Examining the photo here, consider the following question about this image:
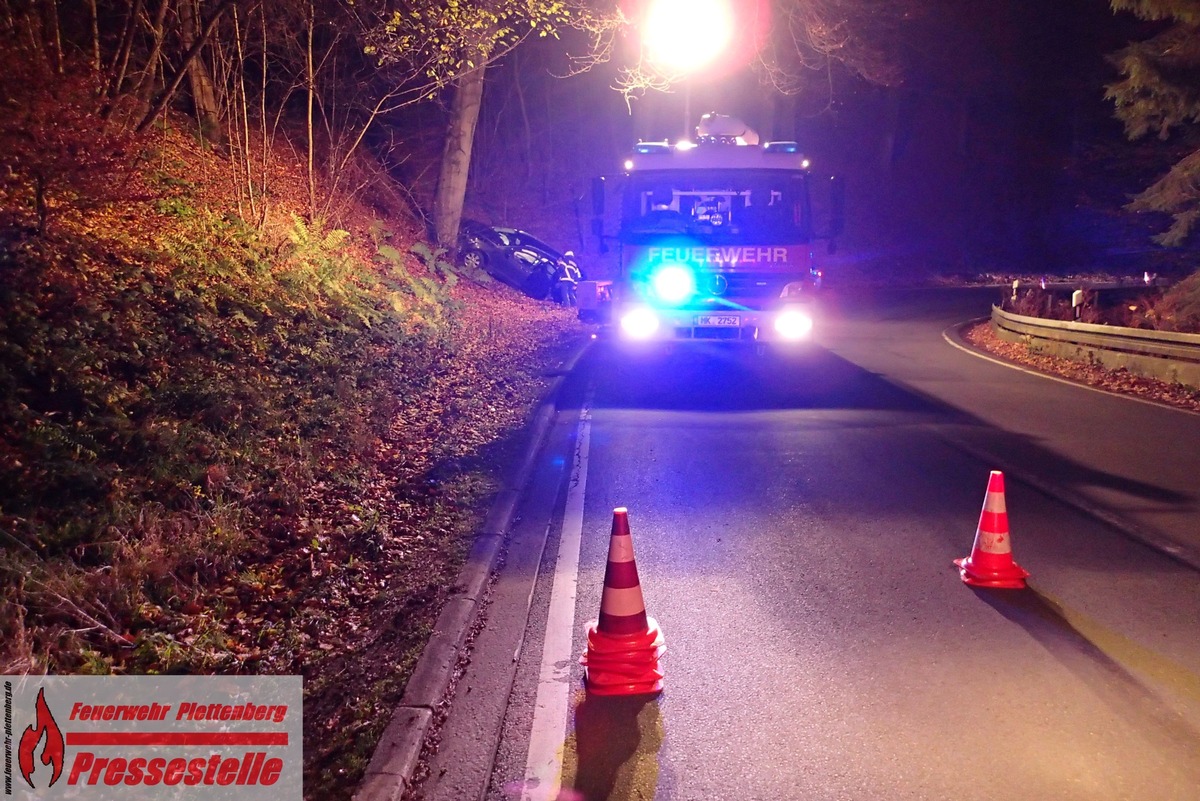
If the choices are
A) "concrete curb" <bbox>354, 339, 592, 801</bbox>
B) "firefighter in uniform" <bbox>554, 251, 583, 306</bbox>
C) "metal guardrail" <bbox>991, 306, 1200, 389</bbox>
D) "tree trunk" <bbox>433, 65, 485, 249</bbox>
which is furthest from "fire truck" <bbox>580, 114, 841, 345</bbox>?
"firefighter in uniform" <bbox>554, 251, 583, 306</bbox>

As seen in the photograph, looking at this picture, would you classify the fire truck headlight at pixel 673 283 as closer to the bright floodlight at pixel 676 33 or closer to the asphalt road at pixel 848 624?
the asphalt road at pixel 848 624

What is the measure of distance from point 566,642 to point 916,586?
2293 millimetres

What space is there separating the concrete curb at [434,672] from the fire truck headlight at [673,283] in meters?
5.78

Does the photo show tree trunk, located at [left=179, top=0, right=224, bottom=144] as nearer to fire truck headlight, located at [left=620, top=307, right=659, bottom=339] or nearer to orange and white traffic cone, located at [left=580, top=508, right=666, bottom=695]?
fire truck headlight, located at [left=620, top=307, right=659, bottom=339]

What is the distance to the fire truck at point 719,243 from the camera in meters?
12.7

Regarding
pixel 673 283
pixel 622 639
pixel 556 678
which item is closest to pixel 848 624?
pixel 622 639

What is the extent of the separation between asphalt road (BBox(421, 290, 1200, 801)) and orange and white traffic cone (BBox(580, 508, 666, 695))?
0.34ft

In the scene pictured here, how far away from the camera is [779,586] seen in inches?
225

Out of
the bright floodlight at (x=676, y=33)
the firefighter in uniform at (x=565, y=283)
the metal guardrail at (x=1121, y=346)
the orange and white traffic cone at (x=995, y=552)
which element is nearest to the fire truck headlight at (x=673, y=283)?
the bright floodlight at (x=676, y=33)

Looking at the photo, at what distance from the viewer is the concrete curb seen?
362 centimetres

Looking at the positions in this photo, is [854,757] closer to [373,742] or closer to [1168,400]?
[373,742]

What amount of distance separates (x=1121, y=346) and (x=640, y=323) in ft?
26.8

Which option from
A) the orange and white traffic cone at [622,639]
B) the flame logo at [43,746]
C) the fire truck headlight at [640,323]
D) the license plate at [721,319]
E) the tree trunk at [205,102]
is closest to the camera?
the flame logo at [43,746]

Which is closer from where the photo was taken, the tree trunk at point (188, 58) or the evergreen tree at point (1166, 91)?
the tree trunk at point (188, 58)
